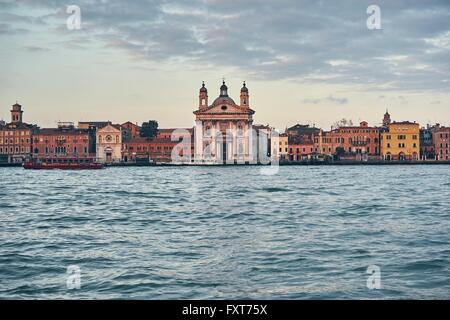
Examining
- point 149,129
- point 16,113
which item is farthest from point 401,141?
point 16,113

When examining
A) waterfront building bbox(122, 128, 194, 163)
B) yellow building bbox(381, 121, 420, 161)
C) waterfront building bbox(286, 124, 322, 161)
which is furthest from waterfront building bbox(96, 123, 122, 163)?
yellow building bbox(381, 121, 420, 161)

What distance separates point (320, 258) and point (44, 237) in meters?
5.64

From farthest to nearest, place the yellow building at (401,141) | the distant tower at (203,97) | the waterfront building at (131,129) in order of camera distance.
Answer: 1. the waterfront building at (131,129)
2. the distant tower at (203,97)
3. the yellow building at (401,141)

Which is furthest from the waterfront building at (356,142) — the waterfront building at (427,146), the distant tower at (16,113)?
the distant tower at (16,113)

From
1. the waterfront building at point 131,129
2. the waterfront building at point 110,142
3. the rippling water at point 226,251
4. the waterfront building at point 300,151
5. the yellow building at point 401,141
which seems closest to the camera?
the rippling water at point 226,251

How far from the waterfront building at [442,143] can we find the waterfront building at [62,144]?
44.0m

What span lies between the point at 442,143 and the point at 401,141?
530 centimetres

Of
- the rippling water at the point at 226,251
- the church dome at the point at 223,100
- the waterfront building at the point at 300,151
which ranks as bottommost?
the rippling water at the point at 226,251

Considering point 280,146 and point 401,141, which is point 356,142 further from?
point 280,146

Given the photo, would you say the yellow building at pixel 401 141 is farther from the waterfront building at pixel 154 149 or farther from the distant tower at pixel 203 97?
the waterfront building at pixel 154 149

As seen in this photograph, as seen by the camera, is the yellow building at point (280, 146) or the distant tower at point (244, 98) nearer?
the distant tower at point (244, 98)

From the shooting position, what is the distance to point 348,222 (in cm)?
1350

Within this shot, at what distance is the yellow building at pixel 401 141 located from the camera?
2901 inches
